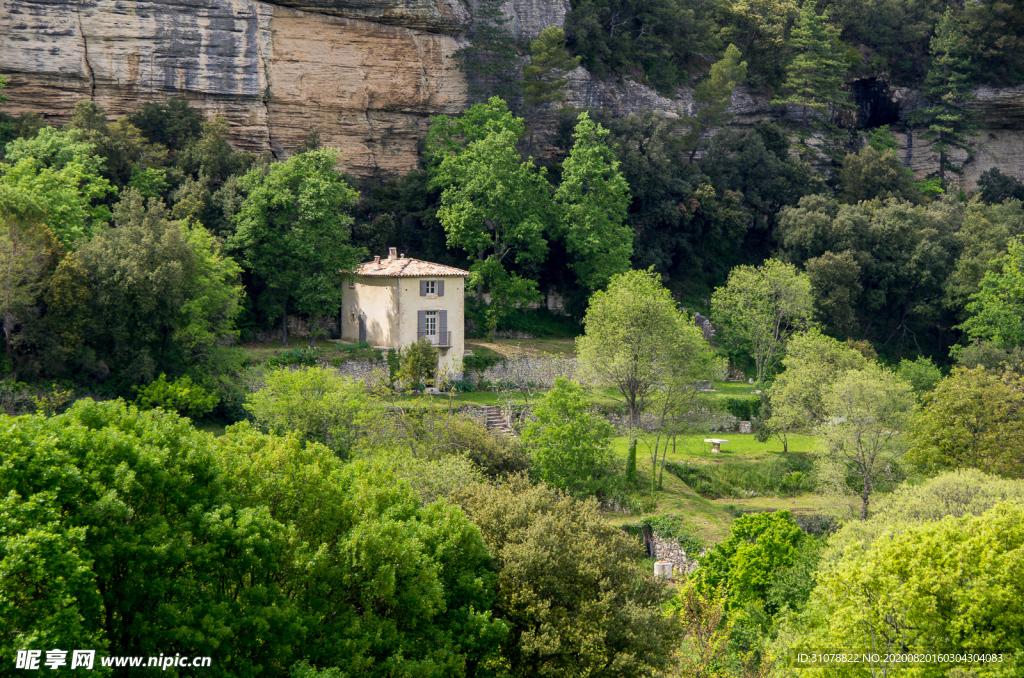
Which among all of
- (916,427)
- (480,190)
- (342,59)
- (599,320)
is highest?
(342,59)

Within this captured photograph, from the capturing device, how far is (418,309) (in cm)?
3825

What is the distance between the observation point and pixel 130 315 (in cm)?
3094

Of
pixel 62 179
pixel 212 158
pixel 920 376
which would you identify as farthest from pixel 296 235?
pixel 920 376

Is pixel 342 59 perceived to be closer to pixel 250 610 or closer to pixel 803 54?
pixel 803 54

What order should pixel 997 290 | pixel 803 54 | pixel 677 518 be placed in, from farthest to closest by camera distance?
pixel 803 54 → pixel 997 290 → pixel 677 518

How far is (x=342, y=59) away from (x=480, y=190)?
12.0m

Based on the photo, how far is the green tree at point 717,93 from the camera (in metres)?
54.8

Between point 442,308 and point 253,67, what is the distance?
17.4 meters

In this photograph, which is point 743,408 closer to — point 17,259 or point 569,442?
point 569,442

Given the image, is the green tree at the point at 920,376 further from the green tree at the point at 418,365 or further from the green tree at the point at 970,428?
the green tree at the point at 418,365

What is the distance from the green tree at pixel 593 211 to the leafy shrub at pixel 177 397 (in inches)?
788

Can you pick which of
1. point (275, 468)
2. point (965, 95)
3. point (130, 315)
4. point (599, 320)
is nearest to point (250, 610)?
point (275, 468)

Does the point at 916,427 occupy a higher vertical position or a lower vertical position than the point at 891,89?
lower

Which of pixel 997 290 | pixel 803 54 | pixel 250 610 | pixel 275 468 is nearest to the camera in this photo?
pixel 250 610
